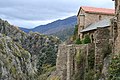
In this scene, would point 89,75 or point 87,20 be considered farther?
point 87,20

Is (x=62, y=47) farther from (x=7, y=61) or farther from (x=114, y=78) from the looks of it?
(x=7, y=61)

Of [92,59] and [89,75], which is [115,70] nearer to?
[89,75]

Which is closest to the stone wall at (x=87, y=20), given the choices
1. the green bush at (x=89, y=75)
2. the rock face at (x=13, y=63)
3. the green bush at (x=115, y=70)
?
the green bush at (x=89, y=75)

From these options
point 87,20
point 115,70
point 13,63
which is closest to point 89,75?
point 115,70

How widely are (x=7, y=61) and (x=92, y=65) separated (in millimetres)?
124777

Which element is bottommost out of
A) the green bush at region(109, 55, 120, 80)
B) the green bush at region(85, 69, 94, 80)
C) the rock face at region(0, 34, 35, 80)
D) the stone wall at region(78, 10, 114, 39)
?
the rock face at region(0, 34, 35, 80)

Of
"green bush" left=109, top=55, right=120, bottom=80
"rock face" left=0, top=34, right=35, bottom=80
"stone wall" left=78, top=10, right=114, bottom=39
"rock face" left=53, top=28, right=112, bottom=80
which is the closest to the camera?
"green bush" left=109, top=55, right=120, bottom=80

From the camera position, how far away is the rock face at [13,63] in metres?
155

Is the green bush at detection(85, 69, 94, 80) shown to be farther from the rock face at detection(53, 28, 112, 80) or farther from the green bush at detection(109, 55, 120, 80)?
the green bush at detection(109, 55, 120, 80)

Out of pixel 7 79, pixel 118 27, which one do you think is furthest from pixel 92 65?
pixel 7 79

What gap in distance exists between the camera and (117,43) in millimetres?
29641

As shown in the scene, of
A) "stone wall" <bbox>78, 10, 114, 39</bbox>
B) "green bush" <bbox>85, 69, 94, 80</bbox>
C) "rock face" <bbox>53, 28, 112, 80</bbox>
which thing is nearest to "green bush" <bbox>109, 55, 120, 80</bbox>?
"rock face" <bbox>53, 28, 112, 80</bbox>

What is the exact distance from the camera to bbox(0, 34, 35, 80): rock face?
15462cm

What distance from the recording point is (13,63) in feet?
543
